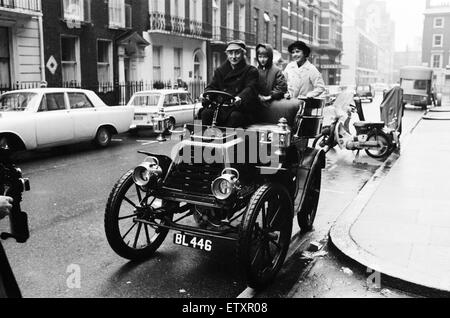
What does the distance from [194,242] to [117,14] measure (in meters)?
20.7

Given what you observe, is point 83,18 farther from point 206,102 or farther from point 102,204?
point 206,102

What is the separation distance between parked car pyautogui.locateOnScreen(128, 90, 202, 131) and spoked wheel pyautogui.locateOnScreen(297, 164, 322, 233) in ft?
30.4

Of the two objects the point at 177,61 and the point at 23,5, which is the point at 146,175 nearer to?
the point at 23,5

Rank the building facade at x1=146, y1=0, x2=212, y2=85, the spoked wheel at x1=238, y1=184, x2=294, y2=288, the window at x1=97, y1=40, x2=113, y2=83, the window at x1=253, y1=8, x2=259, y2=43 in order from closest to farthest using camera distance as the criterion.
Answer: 1. the spoked wheel at x1=238, y1=184, x2=294, y2=288
2. the window at x1=97, y1=40, x2=113, y2=83
3. the building facade at x1=146, y1=0, x2=212, y2=85
4. the window at x1=253, y1=8, x2=259, y2=43

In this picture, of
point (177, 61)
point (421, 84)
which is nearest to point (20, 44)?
point (177, 61)

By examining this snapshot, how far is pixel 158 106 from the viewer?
16438 mm

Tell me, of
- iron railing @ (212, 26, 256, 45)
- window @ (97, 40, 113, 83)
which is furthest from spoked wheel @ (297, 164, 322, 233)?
iron railing @ (212, 26, 256, 45)

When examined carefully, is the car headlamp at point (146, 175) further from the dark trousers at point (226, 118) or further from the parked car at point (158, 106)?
the parked car at point (158, 106)

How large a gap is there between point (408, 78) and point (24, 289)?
32.4 meters

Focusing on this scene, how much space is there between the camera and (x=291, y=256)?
549cm

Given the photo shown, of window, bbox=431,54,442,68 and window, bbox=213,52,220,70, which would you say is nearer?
window, bbox=213,52,220,70

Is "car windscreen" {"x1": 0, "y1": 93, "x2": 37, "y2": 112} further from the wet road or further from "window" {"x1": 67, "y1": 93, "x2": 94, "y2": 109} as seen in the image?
the wet road

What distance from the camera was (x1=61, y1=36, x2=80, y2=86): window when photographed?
68.1ft

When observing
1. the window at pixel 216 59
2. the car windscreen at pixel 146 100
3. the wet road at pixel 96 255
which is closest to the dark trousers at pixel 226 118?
the wet road at pixel 96 255
